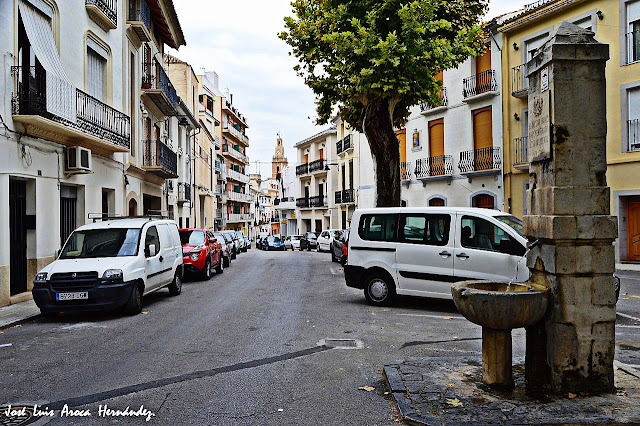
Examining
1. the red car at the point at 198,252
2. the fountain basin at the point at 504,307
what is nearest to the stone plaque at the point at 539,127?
the fountain basin at the point at 504,307

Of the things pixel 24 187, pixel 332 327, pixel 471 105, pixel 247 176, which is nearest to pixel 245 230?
pixel 247 176

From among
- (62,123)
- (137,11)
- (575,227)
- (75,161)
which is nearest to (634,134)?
(575,227)

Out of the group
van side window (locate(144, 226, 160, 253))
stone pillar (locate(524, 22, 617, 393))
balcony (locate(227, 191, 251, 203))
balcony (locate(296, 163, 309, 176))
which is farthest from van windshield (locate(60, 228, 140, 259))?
balcony (locate(227, 191, 251, 203))

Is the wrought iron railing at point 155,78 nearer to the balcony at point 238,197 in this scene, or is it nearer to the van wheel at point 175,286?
the van wheel at point 175,286

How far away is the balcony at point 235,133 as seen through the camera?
65.2m

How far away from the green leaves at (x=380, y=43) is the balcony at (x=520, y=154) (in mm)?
7508

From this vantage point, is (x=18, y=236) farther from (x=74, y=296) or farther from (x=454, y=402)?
(x=454, y=402)

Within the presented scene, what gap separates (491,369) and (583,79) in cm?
305

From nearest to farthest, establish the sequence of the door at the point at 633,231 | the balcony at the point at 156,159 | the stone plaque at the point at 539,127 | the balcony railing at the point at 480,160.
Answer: the stone plaque at the point at 539,127, the door at the point at 633,231, the balcony at the point at 156,159, the balcony railing at the point at 480,160

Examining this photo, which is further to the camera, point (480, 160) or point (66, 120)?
point (480, 160)

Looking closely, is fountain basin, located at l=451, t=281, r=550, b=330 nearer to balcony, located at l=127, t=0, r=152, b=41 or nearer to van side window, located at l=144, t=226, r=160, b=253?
van side window, located at l=144, t=226, r=160, b=253

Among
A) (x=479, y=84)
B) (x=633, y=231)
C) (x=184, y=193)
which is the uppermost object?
(x=479, y=84)

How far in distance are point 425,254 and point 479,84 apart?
59.9ft

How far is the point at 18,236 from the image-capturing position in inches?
506
